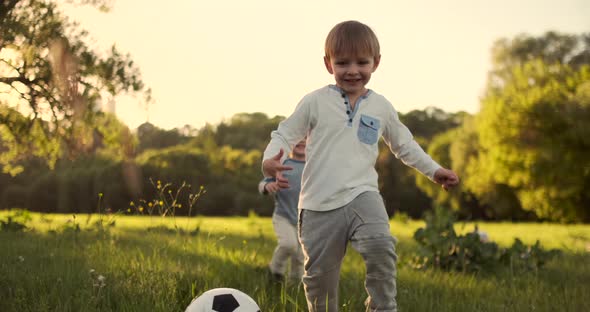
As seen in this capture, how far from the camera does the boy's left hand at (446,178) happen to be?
121 inches

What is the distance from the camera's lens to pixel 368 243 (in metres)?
2.87

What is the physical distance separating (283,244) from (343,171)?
6.99ft

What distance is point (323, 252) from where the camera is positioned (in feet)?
9.88

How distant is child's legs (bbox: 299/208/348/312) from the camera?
298 cm

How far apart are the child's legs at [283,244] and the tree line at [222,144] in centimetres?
96

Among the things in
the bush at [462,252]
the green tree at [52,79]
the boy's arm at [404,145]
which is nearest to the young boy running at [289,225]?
the bush at [462,252]

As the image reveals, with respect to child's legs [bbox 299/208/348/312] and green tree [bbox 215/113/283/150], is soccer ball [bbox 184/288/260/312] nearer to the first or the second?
child's legs [bbox 299/208/348/312]

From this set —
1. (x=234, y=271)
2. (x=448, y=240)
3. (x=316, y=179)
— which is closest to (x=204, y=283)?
(x=234, y=271)

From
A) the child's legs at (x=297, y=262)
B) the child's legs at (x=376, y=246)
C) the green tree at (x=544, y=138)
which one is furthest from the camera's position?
the green tree at (x=544, y=138)

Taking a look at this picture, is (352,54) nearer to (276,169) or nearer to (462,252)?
(276,169)

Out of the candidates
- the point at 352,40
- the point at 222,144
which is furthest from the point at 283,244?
the point at 222,144

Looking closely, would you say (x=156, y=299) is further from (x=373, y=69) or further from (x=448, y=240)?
(x=448, y=240)

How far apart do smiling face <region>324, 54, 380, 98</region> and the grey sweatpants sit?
2.06ft

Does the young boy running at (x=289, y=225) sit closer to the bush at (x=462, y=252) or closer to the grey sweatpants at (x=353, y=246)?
the bush at (x=462, y=252)
